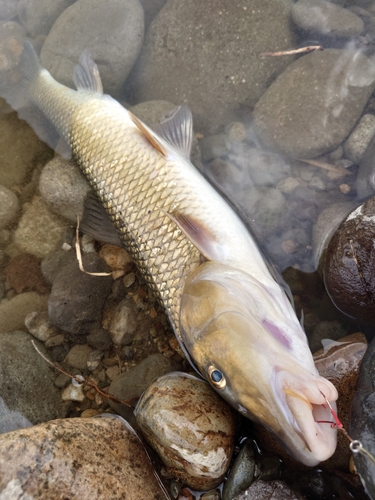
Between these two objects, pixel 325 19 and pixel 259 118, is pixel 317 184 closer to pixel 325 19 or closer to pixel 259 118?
pixel 259 118

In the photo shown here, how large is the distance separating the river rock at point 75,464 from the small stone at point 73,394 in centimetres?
66

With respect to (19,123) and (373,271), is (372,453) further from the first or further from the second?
(19,123)

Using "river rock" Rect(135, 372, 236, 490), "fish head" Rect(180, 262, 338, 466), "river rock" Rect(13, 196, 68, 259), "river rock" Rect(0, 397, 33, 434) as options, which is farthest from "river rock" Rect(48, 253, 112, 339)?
"fish head" Rect(180, 262, 338, 466)

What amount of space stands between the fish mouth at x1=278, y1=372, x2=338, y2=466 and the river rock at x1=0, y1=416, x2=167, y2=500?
3.67 feet

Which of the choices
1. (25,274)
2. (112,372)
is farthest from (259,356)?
(25,274)

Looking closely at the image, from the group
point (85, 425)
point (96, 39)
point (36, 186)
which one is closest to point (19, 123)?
point (36, 186)

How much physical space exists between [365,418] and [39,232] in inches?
129

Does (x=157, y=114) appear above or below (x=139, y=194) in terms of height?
above

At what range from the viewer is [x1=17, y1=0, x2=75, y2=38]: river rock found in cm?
467

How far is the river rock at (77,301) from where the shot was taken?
3496mm

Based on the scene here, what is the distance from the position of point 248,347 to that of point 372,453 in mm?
946

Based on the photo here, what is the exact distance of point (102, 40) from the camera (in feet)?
13.7

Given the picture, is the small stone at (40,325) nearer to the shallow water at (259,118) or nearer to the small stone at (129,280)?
the shallow water at (259,118)

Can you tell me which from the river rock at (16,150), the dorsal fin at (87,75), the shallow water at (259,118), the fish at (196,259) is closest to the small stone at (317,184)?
the shallow water at (259,118)
